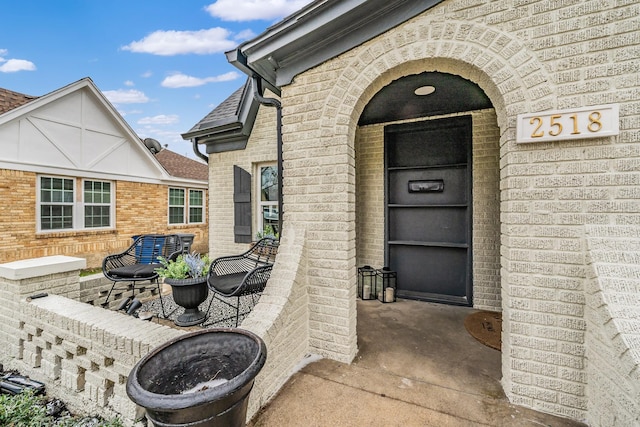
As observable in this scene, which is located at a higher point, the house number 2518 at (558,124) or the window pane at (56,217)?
the house number 2518 at (558,124)

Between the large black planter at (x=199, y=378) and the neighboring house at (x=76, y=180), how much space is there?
784cm

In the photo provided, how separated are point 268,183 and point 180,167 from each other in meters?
7.60

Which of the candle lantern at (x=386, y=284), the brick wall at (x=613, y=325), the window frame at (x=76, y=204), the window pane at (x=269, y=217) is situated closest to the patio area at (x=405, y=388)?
the brick wall at (x=613, y=325)

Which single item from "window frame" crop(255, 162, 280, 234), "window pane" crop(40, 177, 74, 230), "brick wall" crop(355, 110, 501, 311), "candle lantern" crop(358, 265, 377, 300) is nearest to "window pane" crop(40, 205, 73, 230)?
"window pane" crop(40, 177, 74, 230)

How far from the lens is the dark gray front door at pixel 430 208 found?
410 cm

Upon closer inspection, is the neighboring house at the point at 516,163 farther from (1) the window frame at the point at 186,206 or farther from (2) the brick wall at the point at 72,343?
(1) the window frame at the point at 186,206

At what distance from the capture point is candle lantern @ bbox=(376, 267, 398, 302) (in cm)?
417

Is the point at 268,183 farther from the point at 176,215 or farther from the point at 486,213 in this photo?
the point at 176,215

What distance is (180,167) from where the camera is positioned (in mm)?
11383

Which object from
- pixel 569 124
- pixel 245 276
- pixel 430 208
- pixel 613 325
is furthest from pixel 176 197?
pixel 613 325

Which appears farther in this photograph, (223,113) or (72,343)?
(223,113)

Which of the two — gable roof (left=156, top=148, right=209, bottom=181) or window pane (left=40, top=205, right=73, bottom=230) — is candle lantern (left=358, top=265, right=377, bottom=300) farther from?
gable roof (left=156, top=148, right=209, bottom=181)

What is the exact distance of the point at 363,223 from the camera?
15.2ft

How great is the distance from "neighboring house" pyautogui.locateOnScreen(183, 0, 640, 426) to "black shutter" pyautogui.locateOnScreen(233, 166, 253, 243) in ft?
8.79
